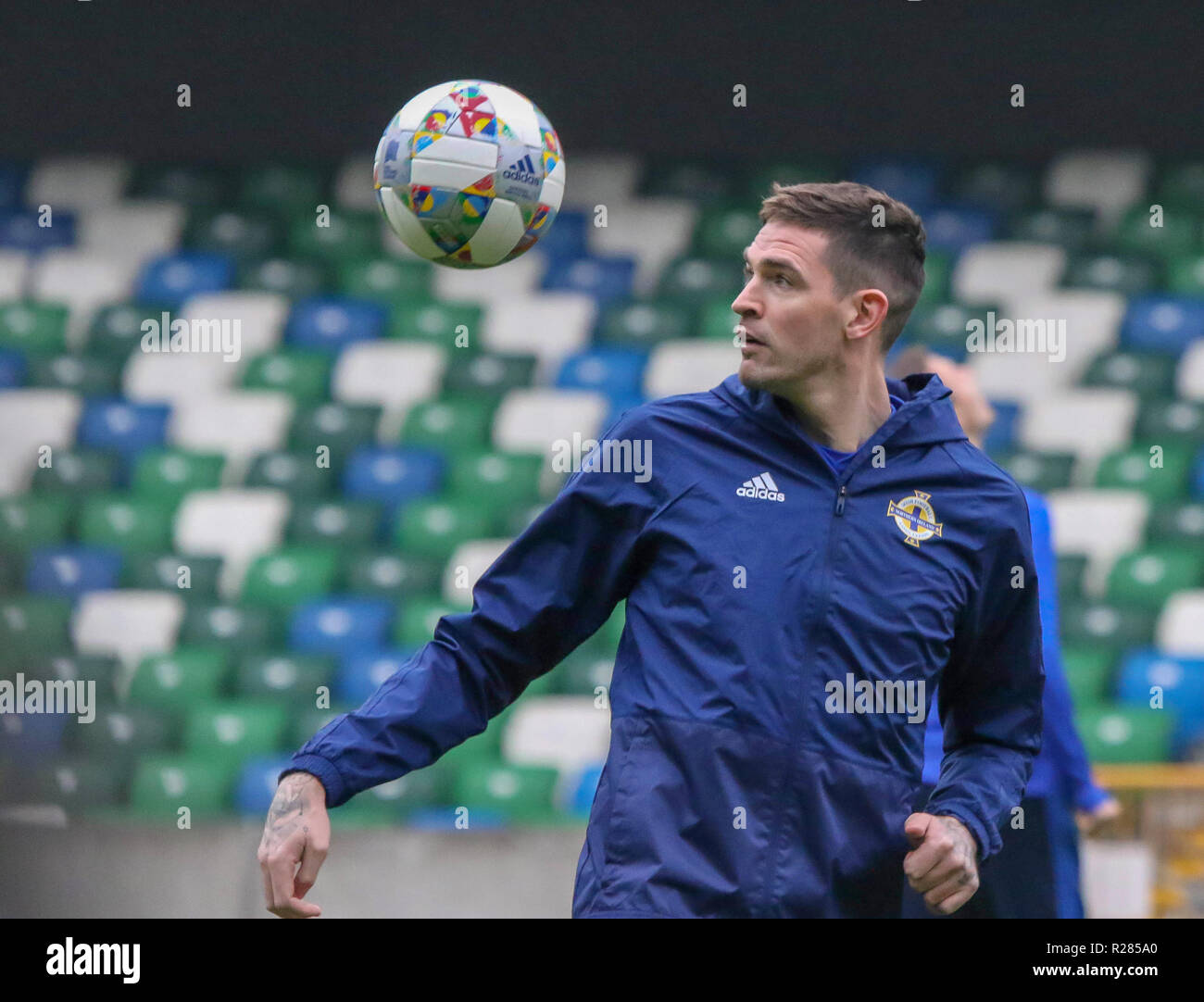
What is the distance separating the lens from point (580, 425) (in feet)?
31.6

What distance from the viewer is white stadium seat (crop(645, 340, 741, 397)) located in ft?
32.0

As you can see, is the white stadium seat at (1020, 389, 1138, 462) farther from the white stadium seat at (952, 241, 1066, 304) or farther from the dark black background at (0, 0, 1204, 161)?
the dark black background at (0, 0, 1204, 161)

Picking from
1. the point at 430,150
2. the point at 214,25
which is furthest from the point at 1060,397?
the point at 430,150

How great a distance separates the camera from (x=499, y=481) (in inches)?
Result: 368

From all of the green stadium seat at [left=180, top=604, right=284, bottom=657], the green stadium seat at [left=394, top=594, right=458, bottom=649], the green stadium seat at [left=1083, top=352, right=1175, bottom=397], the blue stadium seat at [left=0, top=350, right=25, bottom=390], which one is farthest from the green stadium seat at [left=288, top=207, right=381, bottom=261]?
the green stadium seat at [left=1083, top=352, right=1175, bottom=397]

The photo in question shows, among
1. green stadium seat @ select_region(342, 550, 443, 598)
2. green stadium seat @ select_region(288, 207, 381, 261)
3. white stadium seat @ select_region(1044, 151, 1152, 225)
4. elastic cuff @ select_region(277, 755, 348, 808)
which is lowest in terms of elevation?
elastic cuff @ select_region(277, 755, 348, 808)

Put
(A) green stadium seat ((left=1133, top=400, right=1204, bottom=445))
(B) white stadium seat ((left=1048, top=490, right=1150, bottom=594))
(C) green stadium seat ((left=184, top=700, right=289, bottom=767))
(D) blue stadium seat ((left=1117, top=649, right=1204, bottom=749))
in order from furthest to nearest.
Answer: (A) green stadium seat ((left=1133, top=400, right=1204, bottom=445)), (B) white stadium seat ((left=1048, top=490, right=1150, bottom=594)), (C) green stadium seat ((left=184, top=700, right=289, bottom=767)), (D) blue stadium seat ((left=1117, top=649, right=1204, bottom=749))

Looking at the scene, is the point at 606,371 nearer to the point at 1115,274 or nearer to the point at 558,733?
the point at 558,733

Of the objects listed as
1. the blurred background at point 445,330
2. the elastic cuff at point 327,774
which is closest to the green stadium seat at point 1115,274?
the blurred background at point 445,330

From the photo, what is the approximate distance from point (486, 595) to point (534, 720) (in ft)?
17.0

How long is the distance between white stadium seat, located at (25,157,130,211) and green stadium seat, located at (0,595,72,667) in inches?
161

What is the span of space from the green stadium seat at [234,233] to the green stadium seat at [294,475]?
7.14 ft

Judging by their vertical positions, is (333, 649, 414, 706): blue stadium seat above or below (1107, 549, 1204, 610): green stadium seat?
below

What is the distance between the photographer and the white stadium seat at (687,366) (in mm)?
9766
